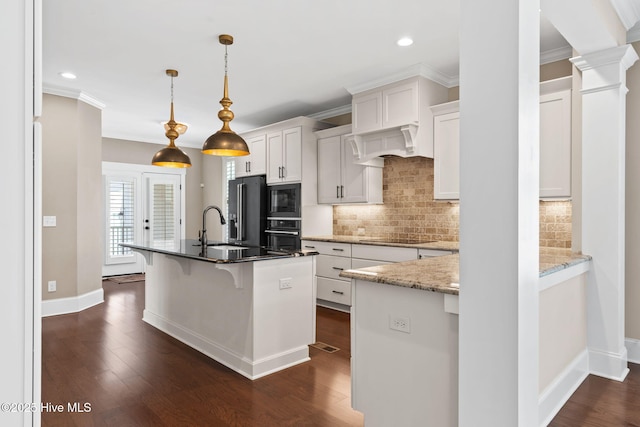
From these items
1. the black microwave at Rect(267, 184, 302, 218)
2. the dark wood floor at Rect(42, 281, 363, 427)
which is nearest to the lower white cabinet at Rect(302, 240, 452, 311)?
the black microwave at Rect(267, 184, 302, 218)

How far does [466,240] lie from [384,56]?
9.07 ft

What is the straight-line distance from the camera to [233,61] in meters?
3.84

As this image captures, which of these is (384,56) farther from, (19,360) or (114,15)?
(19,360)

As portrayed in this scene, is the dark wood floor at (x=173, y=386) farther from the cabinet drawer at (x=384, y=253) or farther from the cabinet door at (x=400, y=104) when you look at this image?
the cabinet door at (x=400, y=104)

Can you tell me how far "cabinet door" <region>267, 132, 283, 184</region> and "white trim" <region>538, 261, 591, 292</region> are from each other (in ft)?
12.8

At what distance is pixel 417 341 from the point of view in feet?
6.01

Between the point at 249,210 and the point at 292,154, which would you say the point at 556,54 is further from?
the point at 249,210

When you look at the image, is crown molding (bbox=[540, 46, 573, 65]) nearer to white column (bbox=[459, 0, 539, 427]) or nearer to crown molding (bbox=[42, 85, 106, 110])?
white column (bbox=[459, 0, 539, 427])

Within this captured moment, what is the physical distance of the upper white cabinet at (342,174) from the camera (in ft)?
16.2

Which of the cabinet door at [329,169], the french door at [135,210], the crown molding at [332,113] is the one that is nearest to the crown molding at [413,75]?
the crown molding at [332,113]

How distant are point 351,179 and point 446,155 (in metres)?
1.37

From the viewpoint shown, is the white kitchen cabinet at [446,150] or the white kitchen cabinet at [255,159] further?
the white kitchen cabinet at [255,159]

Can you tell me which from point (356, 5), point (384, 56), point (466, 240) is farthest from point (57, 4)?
point (466, 240)

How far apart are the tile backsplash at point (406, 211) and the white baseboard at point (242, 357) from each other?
2240mm
